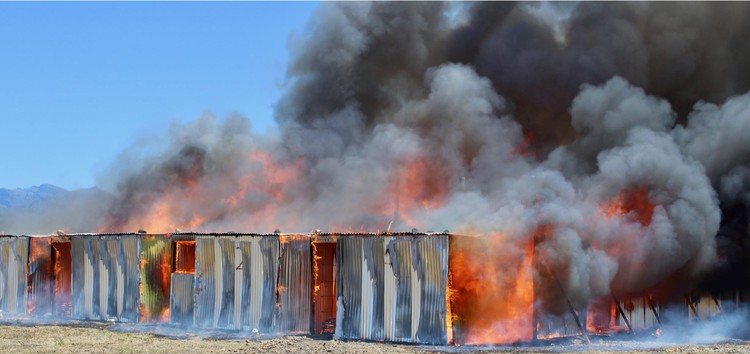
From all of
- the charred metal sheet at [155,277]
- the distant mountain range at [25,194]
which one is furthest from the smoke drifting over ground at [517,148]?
the distant mountain range at [25,194]

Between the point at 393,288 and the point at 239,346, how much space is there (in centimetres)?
469

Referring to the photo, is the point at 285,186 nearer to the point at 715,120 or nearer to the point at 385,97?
the point at 385,97

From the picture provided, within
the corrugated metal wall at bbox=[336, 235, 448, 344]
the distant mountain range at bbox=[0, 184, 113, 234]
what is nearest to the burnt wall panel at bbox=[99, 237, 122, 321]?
the corrugated metal wall at bbox=[336, 235, 448, 344]

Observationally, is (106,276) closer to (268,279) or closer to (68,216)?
(268,279)

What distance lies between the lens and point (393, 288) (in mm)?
23781

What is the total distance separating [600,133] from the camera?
34750 millimetres

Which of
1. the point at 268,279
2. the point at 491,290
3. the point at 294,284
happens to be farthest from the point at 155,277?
the point at 491,290

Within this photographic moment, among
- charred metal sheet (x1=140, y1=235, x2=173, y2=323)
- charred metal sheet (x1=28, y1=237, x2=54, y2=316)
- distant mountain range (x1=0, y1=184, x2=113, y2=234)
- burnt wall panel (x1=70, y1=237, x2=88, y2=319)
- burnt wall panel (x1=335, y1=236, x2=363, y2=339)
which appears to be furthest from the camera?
distant mountain range (x1=0, y1=184, x2=113, y2=234)

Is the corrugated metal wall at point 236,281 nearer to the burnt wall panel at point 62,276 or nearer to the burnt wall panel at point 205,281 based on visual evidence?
the burnt wall panel at point 205,281

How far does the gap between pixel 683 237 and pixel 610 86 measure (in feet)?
30.3

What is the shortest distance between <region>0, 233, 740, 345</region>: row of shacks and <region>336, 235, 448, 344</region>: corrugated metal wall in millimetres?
30

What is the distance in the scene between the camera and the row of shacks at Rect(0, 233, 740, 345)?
23.5 metres

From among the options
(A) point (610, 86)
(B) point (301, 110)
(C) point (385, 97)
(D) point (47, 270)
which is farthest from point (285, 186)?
(A) point (610, 86)

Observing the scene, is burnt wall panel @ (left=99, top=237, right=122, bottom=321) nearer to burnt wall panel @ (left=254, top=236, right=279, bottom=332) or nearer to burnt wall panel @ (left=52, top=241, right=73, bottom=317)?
burnt wall panel @ (left=52, top=241, right=73, bottom=317)
